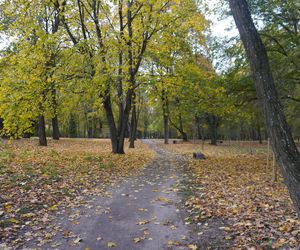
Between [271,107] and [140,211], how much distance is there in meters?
3.87

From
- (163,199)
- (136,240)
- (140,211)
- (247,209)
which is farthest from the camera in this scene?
(163,199)

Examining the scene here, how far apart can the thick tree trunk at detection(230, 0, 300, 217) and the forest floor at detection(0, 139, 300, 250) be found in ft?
4.14

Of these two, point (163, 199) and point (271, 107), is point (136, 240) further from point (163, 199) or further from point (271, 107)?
point (271, 107)

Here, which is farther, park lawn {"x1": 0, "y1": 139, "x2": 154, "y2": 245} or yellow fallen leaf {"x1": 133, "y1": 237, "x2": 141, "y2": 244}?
park lawn {"x1": 0, "y1": 139, "x2": 154, "y2": 245}

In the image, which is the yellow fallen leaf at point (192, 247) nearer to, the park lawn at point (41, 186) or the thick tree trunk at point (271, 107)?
the thick tree trunk at point (271, 107)

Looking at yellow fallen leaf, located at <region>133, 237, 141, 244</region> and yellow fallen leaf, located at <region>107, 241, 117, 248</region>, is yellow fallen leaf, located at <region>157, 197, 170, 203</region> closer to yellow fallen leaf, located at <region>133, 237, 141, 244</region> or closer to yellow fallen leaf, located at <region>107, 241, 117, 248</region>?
yellow fallen leaf, located at <region>133, 237, 141, 244</region>

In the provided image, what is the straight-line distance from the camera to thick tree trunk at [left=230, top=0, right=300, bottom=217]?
4.07m

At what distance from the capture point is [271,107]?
4.35 m

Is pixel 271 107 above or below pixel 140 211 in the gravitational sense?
above

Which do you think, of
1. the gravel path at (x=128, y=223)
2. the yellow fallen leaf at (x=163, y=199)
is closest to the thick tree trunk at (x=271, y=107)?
the gravel path at (x=128, y=223)

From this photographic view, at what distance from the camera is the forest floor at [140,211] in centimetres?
496

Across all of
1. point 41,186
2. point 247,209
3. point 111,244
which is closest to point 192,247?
point 111,244

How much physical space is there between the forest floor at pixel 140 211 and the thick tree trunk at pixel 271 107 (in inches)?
49.7

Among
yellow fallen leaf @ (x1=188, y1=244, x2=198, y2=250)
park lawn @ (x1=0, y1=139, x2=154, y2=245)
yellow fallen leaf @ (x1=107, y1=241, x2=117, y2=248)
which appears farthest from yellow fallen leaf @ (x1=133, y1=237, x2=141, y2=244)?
park lawn @ (x1=0, y1=139, x2=154, y2=245)
